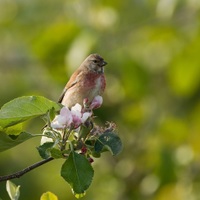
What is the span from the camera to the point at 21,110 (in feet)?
12.7

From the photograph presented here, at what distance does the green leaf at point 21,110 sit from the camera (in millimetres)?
3830

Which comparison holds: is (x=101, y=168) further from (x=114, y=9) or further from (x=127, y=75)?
(x=114, y=9)

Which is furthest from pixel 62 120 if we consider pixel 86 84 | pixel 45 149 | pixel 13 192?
pixel 86 84

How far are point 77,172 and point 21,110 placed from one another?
38 cm

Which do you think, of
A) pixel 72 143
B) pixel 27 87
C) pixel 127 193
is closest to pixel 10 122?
pixel 72 143

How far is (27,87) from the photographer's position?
A: 9.74m

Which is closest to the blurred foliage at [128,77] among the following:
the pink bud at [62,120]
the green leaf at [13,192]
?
the green leaf at [13,192]

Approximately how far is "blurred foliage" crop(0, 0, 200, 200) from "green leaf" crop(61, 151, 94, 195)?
13.5 feet

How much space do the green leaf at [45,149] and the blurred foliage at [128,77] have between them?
4.04 meters

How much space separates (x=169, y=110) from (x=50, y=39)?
2232 mm

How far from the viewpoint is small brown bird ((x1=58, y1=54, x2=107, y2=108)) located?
237 inches

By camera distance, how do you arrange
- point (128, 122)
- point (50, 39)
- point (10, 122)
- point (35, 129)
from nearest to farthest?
point (10, 122) → point (50, 39) → point (128, 122) → point (35, 129)

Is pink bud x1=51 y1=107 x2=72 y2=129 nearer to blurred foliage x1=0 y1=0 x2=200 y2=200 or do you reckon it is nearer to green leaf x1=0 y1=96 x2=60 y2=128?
green leaf x1=0 y1=96 x2=60 y2=128

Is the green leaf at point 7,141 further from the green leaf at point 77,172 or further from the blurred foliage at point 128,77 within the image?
the blurred foliage at point 128,77
